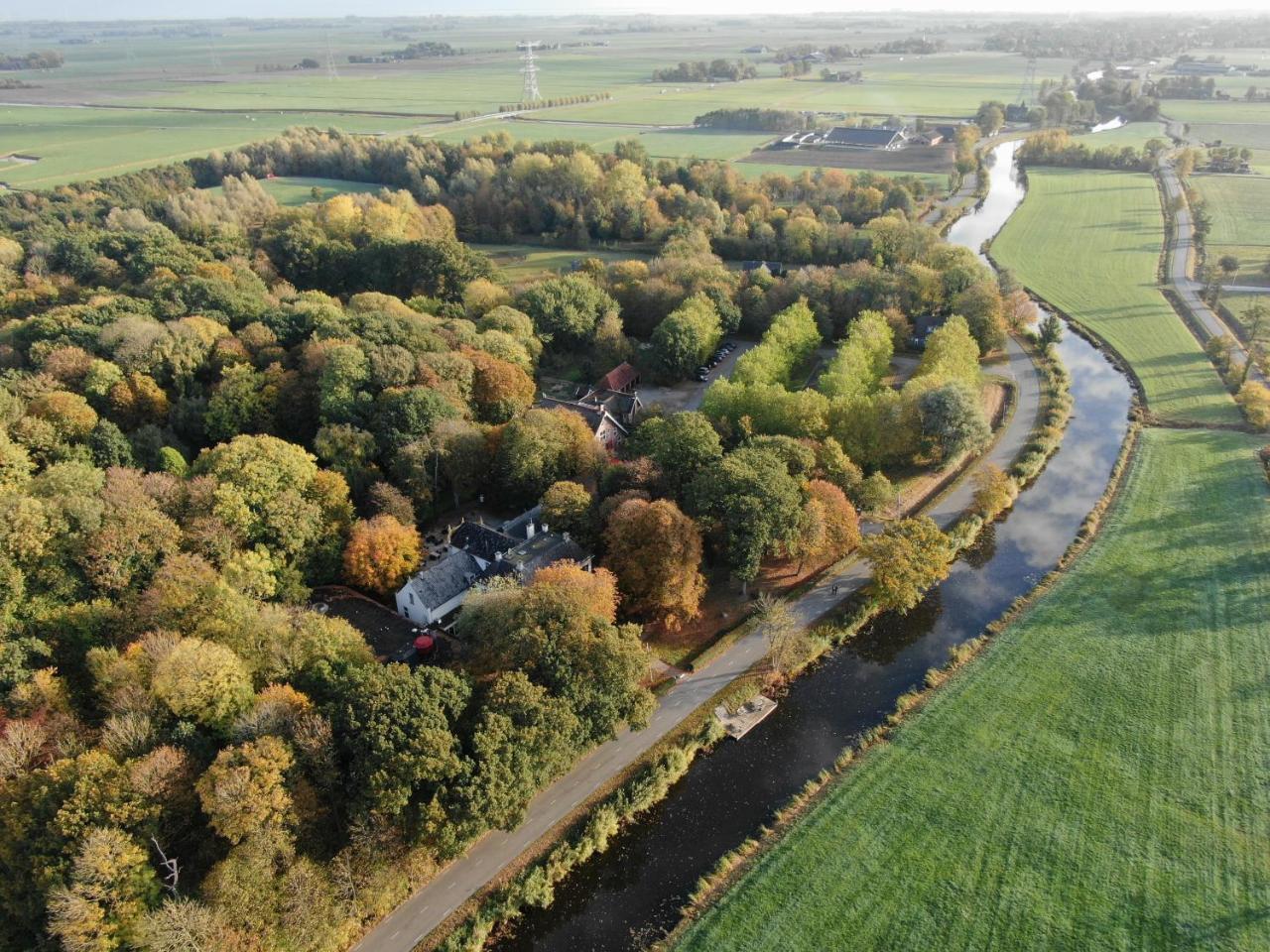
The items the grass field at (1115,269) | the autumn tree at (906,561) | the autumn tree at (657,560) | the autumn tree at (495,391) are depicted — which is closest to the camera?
the autumn tree at (657,560)

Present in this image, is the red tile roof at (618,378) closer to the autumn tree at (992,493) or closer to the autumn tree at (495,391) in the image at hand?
the autumn tree at (495,391)

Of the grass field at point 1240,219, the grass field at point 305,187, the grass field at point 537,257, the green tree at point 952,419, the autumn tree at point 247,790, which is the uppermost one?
the grass field at point 305,187

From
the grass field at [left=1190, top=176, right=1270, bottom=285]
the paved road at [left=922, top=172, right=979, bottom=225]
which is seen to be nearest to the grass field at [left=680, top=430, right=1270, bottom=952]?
the grass field at [left=1190, top=176, right=1270, bottom=285]

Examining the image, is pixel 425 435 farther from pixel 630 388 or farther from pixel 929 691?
pixel 929 691

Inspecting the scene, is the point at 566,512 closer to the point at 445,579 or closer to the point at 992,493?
the point at 445,579

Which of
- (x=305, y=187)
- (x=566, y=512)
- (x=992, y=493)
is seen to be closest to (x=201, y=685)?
(x=566, y=512)

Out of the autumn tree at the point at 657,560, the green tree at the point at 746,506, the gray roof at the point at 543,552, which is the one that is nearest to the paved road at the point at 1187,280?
the green tree at the point at 746,506
